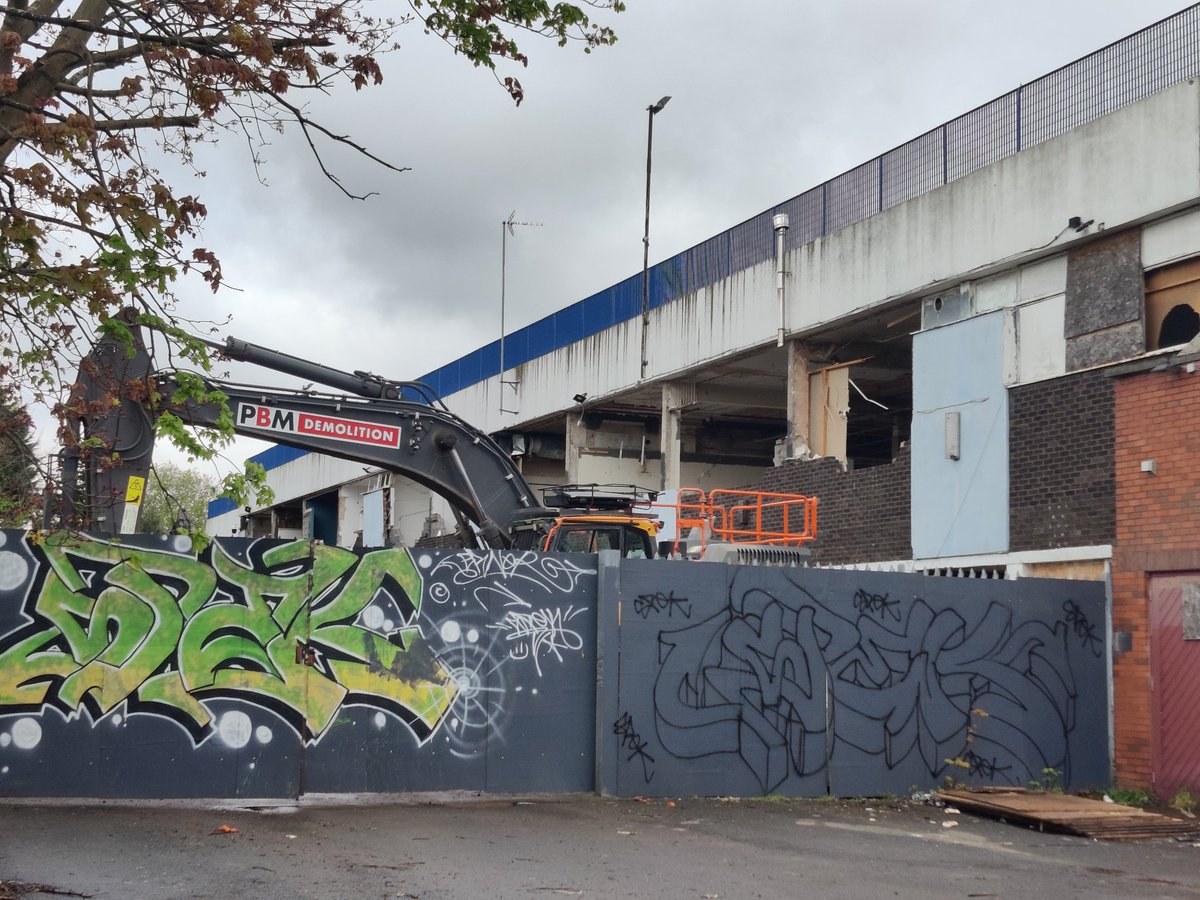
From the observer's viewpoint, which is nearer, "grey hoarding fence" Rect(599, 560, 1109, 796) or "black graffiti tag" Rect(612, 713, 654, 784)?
"black graffiti tag" Rect(612, 713, 654, 784)

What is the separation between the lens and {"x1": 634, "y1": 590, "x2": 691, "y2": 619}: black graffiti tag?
1218cm

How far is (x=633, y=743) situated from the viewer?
12.0 meters

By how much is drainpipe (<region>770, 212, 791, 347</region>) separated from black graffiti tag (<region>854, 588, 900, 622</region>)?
27.9 feet

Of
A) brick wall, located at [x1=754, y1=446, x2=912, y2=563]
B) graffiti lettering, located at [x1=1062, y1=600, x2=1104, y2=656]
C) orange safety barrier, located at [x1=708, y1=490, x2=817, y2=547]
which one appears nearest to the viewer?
graffiti lettering, located at [x1=1062, y1=600, x2=1104, y2=656]

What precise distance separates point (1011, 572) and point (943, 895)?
8.26 metres

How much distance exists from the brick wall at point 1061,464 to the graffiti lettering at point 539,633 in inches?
258

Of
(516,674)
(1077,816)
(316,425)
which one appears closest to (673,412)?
(316,425)

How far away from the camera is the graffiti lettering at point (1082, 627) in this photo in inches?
565

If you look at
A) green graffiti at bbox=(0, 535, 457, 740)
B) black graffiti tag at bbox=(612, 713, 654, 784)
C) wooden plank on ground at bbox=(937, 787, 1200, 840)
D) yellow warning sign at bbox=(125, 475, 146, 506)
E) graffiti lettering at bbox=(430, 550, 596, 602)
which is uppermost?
yellow warning sign at bbox=(125, 475, 146, 506)

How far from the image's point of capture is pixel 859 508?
19125 millimetres

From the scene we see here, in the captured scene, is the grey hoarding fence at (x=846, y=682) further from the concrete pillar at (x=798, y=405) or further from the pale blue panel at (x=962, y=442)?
the concrete pillar at (x=798, y=405)

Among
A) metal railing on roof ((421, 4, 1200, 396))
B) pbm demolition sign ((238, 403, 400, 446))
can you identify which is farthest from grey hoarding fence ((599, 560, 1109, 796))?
metal railing on roof ((421, 4, 1200, 396))

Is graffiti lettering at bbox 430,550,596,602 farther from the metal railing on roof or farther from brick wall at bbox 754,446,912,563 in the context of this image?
the metal railing on roof

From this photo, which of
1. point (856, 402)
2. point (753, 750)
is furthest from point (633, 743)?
point (856, 402)
